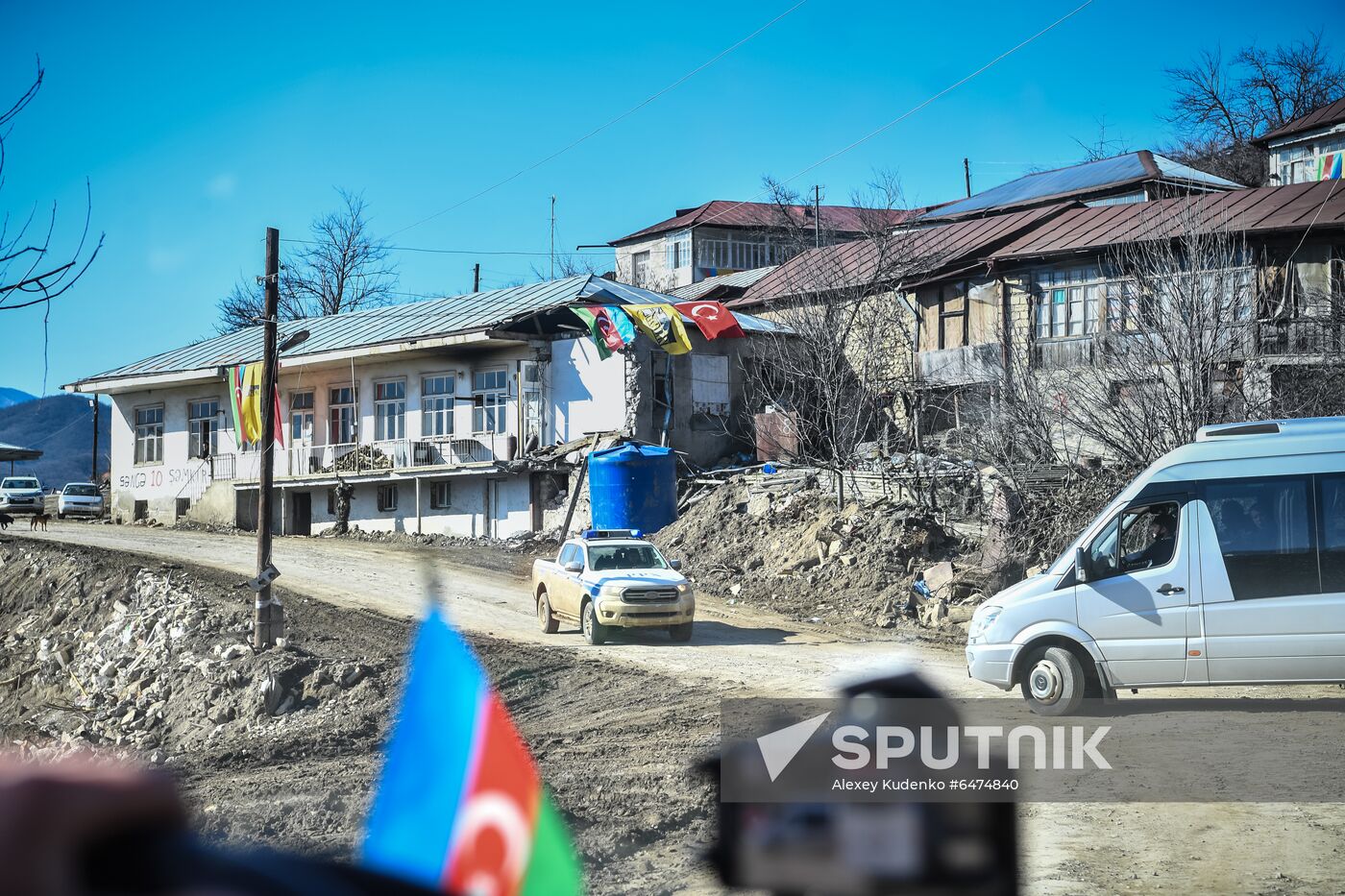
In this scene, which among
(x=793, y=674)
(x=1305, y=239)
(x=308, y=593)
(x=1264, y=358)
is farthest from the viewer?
(x=1305, y=239)

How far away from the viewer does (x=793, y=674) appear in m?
16.7

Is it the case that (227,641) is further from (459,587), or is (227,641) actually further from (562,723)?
(562,723)

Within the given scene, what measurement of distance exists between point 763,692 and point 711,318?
66.9ft

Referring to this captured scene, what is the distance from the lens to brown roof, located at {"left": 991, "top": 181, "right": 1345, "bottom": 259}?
30609 mm

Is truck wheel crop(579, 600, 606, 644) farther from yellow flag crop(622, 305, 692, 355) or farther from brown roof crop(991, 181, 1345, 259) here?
brown roof crop(991, 181, 1345, 259)

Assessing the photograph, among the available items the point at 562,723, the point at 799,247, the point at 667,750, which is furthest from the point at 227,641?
the point at 799,247

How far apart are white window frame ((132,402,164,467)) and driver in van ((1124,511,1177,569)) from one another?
4204cm

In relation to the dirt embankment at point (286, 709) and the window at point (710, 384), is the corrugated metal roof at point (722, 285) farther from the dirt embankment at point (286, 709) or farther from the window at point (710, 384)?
the dirt embankment at point (286, 709)

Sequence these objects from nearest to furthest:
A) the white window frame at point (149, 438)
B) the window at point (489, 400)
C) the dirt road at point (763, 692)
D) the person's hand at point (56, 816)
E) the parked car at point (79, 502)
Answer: the person's hand at point (56, 816) → the dirt road at point (763, 692) → the window at point (489, 400) → the white window frame at point (149, 438) → the parked car at point (79, 502)

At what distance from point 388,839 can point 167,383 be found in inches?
1896

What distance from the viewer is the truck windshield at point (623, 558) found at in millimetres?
20672

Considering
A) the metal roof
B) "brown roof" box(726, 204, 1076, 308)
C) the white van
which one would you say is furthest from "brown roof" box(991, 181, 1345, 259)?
the metal roof

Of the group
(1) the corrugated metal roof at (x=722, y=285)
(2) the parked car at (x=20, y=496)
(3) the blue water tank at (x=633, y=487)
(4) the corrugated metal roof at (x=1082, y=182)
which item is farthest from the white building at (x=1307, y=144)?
(2) the parked car at (x=20, y=496)

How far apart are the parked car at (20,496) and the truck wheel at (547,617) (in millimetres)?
35559
